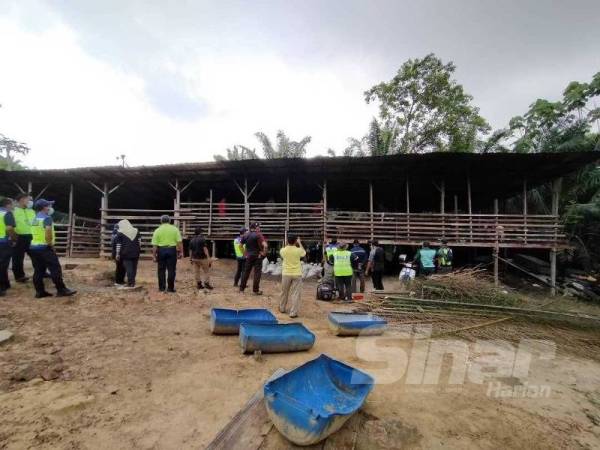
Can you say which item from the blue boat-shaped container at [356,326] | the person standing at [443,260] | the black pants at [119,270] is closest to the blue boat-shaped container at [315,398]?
the blue boat-shaped container at [356,326]

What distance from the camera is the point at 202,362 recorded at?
4047 millimetres

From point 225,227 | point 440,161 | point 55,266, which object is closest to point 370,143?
point 440,161

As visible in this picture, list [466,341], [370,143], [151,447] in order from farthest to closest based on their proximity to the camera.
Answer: [370,143]
[466,341]
[151,447]

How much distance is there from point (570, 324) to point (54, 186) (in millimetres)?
19594

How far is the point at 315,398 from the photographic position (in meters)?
3.21

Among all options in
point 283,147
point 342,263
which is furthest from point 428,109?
point 342,263

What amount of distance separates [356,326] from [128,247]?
5108mm

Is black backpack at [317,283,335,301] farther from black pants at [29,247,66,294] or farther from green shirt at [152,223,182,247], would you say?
black pants at [29,247,66,294]

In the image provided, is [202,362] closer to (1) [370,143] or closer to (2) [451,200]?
(2) [451,200]

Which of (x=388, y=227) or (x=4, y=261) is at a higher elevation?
(x=388, y=227)

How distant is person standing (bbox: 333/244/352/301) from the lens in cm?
795

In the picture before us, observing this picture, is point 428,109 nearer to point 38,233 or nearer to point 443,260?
point 443,260

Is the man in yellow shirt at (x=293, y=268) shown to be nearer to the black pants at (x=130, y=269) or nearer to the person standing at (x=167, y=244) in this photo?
the person standing at (x=167, y=244)

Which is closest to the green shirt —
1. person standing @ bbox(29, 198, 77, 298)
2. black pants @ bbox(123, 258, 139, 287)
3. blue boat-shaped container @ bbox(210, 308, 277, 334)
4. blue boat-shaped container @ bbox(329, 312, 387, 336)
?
black pants @ bbox(123, 258, 139, 287)
